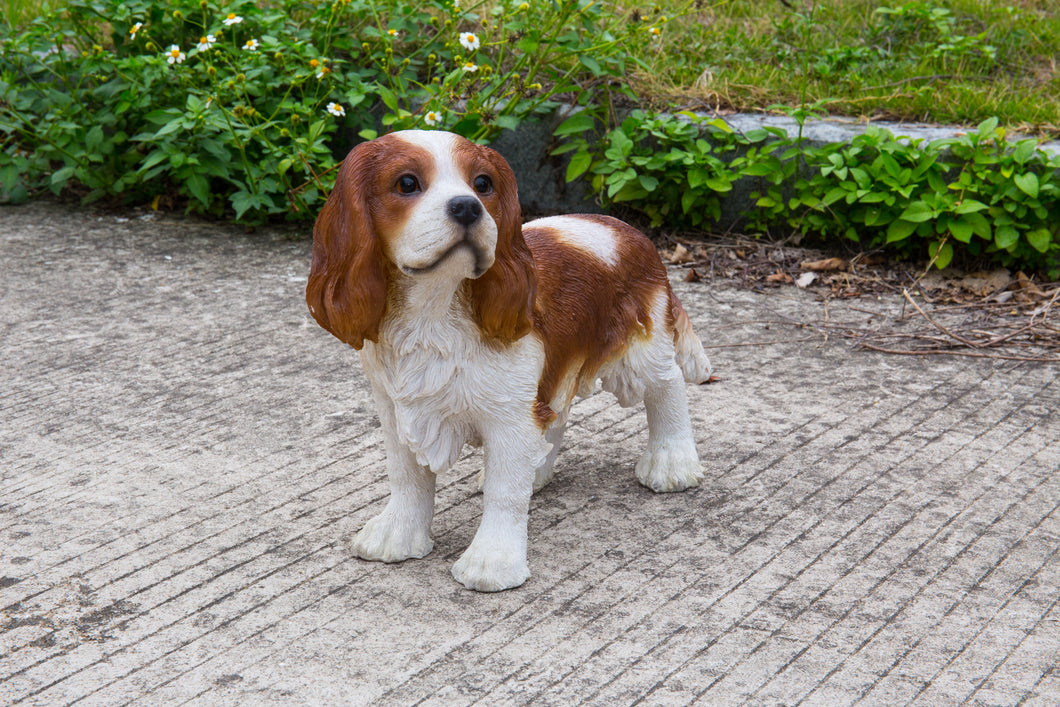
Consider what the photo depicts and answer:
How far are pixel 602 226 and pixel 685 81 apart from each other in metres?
2.76

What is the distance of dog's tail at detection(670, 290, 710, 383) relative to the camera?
9.76 feet

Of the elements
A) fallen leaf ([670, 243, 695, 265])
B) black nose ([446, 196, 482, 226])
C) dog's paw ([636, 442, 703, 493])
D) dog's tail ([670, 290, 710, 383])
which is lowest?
dog's paw ([636, 442, 703, 493])

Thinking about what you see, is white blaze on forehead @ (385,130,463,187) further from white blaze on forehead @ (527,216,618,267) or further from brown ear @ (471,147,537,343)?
white blaze on forehead @ (527,216,618,267)

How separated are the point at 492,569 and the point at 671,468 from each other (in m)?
0.69

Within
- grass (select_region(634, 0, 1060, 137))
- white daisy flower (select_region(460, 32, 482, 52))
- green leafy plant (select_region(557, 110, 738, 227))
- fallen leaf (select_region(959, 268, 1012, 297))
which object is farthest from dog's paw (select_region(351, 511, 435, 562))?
grass (select_region(634, 0, 1060, 137))

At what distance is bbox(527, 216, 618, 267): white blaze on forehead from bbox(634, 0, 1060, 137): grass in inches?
88.6

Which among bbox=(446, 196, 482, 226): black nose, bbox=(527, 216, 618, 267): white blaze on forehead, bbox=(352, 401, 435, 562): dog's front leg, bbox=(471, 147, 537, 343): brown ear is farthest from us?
bbox=(527, 216, 618, 267): white blaze on forehead

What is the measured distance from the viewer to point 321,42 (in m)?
5.09

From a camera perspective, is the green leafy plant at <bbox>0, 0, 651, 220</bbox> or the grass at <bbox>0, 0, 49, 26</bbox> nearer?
the green leafy plant at <bbox>0, 0, 651, 220</bbox>

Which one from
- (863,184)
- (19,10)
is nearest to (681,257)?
(863,184)

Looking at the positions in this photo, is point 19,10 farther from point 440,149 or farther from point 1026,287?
point 1026,287

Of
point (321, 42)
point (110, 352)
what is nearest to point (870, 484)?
point (110, 352)

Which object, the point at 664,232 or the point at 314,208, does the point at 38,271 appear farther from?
the point at 664,232

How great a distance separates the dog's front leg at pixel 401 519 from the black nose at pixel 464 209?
0.67m
